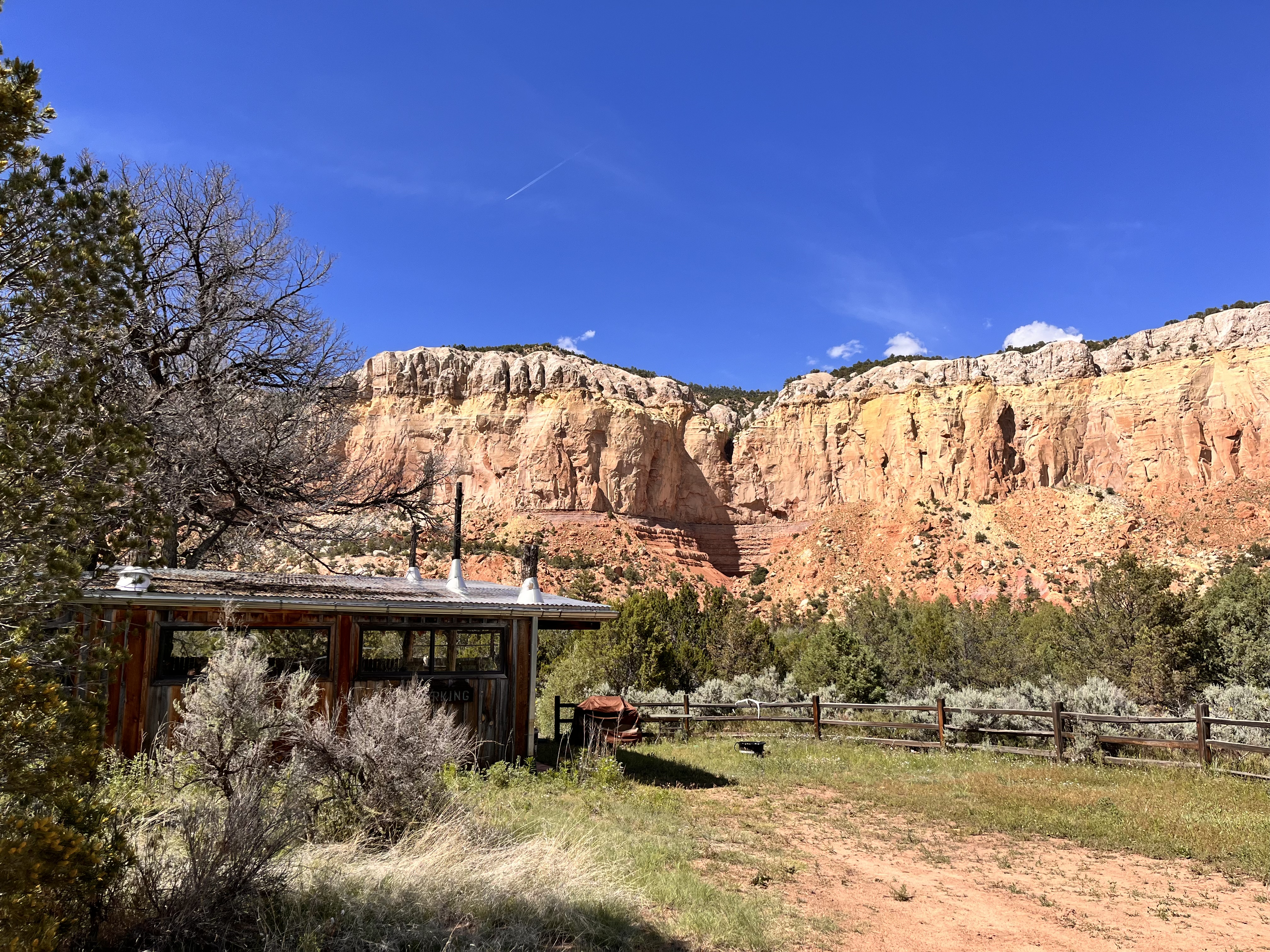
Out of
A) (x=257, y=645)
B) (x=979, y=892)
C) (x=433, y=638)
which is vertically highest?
(x=257, y=645)

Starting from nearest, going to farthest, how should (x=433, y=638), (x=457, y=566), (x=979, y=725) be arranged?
1. (x=433, y=638)
2. (x=457, y=566)
3. (x=979, y=725)

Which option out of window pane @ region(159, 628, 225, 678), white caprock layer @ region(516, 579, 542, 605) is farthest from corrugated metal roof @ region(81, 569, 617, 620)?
window pane @ region(159, 628, 225, 678)

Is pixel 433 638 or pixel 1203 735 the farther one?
pixel 433 638

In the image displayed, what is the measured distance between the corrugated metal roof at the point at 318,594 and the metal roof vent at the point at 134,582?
6 cm

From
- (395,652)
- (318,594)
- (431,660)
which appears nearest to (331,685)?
(318,594)

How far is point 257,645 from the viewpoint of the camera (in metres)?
6.60

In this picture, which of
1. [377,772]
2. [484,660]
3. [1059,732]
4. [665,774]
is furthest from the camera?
[484,660]

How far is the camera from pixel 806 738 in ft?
53.9

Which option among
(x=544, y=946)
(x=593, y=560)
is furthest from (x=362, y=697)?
(x=593, y=560)

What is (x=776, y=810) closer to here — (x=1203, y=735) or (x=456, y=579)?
(x=456, y=579)

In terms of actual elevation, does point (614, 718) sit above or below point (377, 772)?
below

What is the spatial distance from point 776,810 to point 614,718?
3334mm

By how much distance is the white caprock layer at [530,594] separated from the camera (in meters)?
11.8

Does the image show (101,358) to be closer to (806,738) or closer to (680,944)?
(680,944)
